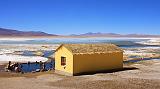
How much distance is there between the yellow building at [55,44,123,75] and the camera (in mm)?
29188

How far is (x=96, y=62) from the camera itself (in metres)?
30.9

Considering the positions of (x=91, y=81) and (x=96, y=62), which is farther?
(x=96, y=62)

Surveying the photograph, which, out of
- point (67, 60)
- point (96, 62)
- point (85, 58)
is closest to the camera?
point (67, 60)

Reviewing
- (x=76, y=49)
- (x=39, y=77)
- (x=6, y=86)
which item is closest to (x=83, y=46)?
(x=76, y=49)

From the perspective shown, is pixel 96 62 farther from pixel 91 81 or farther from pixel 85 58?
pixel 91 81

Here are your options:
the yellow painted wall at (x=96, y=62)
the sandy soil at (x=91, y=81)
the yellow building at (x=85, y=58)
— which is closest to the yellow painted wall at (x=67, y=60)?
the yellow building at (x=85, y=58)

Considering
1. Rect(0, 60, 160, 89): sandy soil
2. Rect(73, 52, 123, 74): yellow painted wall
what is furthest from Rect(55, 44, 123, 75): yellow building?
Rect(0, 60, 160, 89): sandy soil

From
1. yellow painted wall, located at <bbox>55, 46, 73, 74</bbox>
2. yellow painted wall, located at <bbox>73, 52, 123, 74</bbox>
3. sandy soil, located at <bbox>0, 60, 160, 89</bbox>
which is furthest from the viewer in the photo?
yellow painted wall, located at <bbox>73, 52, 123, 74</bbox>

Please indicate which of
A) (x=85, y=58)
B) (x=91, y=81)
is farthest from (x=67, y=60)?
(x=91, y=81)

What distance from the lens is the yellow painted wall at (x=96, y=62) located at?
29.3m

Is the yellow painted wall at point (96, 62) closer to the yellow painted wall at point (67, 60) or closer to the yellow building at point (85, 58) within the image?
the yellow building at point (85, 58)

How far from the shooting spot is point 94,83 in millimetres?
24844

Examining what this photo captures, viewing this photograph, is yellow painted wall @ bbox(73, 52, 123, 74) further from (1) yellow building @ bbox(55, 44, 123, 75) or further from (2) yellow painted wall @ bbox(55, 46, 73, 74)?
(2) yellow painted wall @ bbox(55, 46, 73, 74)

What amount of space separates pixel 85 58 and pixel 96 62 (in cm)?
162
